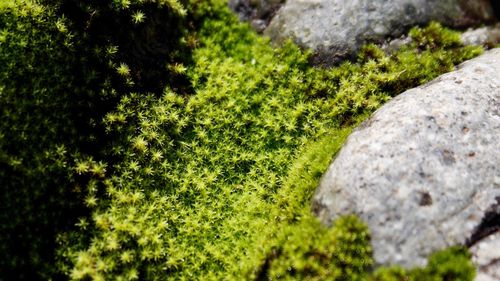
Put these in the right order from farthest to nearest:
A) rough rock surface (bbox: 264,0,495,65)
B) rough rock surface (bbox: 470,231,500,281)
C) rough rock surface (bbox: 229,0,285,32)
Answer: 1. rough rock surface (bbox: 229,0,285,32)
2. rough rock surface (bbox: 264,0,495,65)
3. rough rock surface (bbox: 470,231,500,281)

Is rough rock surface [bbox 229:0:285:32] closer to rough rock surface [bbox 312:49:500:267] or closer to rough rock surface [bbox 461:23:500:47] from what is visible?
rough rock surface [bbox 312:49:500:267]

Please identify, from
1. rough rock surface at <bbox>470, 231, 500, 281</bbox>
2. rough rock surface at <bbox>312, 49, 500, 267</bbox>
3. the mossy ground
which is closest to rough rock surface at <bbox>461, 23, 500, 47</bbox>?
the mossy ground

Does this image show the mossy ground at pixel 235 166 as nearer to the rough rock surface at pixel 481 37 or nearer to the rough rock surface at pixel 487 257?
the rough rock surface at pixel 487 257

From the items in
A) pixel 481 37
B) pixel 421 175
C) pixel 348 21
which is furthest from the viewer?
pixel 481 37

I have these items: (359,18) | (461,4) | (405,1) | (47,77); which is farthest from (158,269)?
(461,4)

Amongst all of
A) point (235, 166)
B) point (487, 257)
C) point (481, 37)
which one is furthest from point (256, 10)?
point (487, 257)

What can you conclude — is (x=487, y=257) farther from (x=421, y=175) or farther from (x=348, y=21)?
(x=348, y=21)
